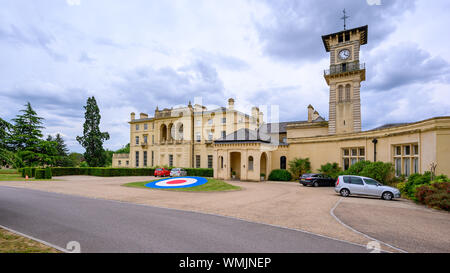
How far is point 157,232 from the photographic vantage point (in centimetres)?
796

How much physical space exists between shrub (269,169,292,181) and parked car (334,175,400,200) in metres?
14.6

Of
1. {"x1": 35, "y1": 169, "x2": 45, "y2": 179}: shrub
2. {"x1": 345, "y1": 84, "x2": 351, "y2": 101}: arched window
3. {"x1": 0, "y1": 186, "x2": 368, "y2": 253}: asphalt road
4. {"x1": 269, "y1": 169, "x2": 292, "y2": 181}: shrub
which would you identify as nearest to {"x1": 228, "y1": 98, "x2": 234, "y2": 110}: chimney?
{"x1": 269, "y1": 169, "x2": 292, "y2": 181}: shrub

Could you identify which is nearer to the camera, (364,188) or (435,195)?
(435,195)

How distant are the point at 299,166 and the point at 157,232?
2709cm

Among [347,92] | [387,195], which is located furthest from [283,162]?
[387,195]

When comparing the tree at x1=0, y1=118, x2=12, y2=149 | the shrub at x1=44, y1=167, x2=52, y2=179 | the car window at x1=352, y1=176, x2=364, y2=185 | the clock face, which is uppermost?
the clock face

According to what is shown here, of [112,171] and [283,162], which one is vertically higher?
[283,162]

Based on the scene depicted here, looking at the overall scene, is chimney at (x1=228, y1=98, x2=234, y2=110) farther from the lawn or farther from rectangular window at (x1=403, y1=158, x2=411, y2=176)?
the lawn

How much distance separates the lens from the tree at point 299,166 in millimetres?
32062

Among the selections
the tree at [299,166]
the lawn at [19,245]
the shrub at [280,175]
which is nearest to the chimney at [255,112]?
the shrub at [280,175]

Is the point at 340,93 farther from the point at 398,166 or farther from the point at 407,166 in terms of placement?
the point at 407,166

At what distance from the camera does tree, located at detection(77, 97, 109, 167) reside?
50656mm
